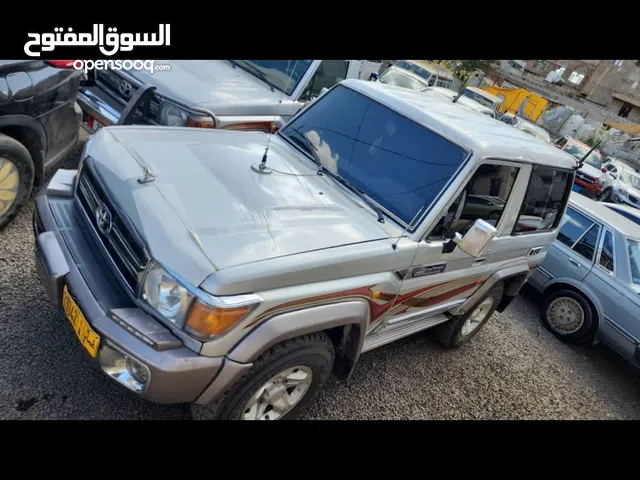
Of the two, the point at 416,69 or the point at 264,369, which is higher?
the point at 264,369

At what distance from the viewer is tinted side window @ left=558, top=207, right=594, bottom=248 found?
5543 mm

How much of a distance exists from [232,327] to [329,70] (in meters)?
4.29

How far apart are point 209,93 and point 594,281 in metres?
5.01

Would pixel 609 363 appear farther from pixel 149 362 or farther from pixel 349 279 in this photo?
pixel 149 362

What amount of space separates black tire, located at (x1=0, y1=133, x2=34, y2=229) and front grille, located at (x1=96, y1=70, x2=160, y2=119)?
4.34ft

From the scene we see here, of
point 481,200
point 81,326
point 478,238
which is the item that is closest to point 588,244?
point 481,200

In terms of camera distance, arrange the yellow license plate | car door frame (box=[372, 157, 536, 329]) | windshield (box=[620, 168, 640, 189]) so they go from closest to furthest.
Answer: the yellow license plate
car door frame (box=[372, 157, 536, 329])
windshield (box=[620, 168, 640, 189])

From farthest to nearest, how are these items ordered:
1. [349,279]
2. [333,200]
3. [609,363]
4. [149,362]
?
1. [609,363]
2. [333,200]
3. [349,279]
4. [149,362]

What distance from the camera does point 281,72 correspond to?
5102mm

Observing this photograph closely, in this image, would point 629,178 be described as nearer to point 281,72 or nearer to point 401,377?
point 281,72

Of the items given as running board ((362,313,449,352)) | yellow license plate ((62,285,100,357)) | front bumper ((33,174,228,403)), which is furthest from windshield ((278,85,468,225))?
yellow license plate ((62,285,100,357))

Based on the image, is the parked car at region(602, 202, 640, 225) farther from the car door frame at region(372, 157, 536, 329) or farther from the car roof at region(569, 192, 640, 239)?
the car door frame at region(372, 157, 536, 329)

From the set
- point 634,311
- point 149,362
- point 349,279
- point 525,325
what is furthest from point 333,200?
point 634,311
